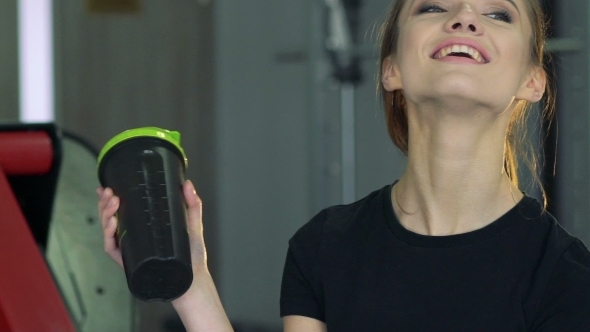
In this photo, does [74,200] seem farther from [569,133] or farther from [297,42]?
[297,42]

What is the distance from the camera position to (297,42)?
3.62m

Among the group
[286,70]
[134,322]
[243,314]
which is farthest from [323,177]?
[134,322]

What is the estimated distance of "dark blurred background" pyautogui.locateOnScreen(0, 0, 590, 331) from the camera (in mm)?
3133

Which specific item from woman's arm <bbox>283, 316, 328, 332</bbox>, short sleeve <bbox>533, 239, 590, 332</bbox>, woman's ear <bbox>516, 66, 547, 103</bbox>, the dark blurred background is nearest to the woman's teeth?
woman's ear <bbox>516, 66, 547, 103</bbox>

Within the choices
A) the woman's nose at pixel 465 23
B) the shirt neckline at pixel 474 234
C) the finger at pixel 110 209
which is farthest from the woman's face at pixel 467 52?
the finger at pixel 110 209

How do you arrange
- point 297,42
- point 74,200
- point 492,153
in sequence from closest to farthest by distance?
point 492,153, point 74,200, point 297,42

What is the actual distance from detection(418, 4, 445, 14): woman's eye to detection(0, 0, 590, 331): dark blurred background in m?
1.82

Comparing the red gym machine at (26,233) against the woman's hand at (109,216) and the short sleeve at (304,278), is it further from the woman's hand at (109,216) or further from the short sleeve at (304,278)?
the short sleeve at (304,278)

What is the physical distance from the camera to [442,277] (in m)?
1.06

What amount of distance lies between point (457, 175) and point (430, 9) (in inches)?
8.3

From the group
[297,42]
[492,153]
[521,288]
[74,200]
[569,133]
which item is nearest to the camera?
[521,288]

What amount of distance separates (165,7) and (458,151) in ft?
8.88

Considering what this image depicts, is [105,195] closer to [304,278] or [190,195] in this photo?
[190,195]

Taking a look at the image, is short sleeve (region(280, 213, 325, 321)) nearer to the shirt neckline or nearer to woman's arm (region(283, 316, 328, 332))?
woman's arm (region(283, 316, 328, 332))
